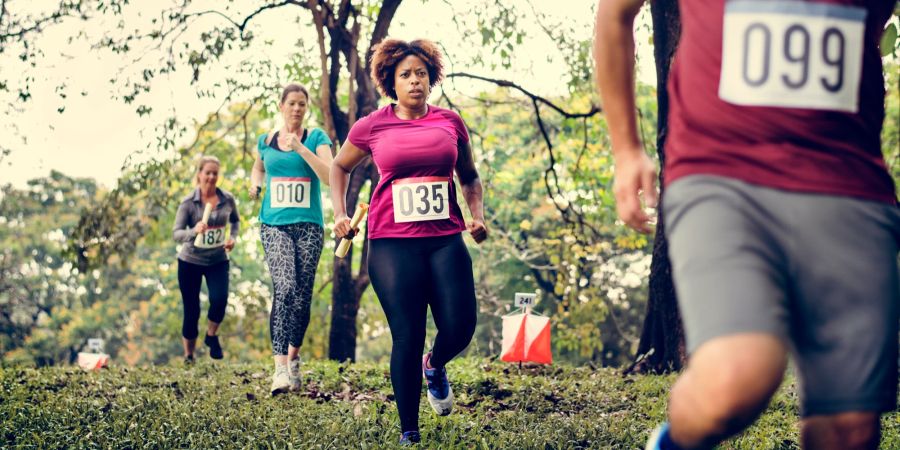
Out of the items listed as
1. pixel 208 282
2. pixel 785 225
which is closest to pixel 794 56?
pixel 785 225

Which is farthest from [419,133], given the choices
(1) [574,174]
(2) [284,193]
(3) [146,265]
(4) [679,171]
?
(3) [146,265]

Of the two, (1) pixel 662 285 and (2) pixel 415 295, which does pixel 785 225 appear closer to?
(2) pixel 415 295

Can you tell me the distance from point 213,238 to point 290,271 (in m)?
2.43

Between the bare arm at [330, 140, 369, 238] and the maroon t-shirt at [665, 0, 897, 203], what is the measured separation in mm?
3266

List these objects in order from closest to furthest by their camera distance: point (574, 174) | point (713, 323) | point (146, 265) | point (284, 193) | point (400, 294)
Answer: point (713, 323) → point (400, 294) → point (284, 193) → point (574, 174) → point (146, 265)

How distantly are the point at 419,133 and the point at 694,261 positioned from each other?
324 centimetres

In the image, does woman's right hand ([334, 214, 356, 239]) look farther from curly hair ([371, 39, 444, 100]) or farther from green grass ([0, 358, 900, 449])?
green grass ([0, 358, 900, 449])

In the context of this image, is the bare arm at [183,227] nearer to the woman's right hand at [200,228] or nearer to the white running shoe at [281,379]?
the woman's right hand at [200,228]

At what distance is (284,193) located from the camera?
7191 millimetres

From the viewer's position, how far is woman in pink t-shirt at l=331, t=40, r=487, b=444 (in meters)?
4.99

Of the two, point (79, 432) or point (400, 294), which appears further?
point (79, 432)

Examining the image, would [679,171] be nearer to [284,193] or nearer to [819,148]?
[819,148]

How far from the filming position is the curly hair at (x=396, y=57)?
17.9 ft

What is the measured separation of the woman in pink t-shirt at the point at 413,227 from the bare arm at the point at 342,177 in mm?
11
